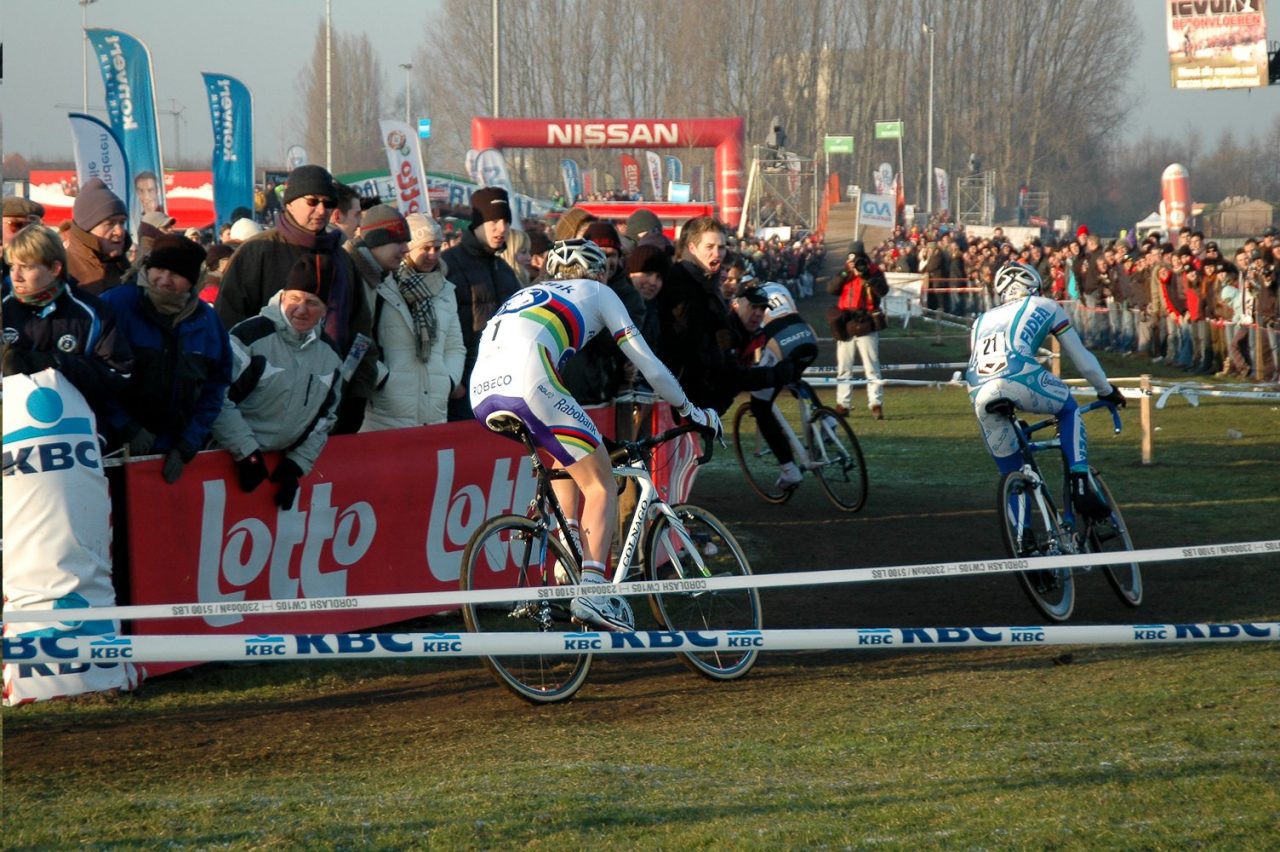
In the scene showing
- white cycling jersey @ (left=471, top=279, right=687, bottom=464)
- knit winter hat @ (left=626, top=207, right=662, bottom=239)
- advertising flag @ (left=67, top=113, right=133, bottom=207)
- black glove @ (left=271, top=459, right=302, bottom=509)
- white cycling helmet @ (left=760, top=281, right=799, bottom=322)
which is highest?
advertising flag @ (left=67, top=113, right=133, bottom=207)

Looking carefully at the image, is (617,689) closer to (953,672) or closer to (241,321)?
(953,672)

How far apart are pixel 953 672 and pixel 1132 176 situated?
11690 cm

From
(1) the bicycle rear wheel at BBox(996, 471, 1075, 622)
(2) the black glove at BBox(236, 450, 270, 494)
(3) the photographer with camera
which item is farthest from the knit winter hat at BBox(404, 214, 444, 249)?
(3) the photographer with camera

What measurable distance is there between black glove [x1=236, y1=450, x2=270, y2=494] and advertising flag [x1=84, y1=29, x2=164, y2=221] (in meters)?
13.8

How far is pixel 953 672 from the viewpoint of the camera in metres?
7.17

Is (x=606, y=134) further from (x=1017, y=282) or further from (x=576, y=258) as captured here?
(x=576, y=258)

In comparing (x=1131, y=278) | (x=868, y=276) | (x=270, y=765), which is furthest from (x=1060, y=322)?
(x=1131, y=278)

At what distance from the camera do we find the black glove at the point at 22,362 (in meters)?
6.17

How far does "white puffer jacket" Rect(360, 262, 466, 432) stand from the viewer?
8633 mm

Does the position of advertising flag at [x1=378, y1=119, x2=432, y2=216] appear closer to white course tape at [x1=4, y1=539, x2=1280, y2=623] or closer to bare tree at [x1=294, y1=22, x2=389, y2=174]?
white course tape at [x1=4, y1=539, x2=1280, y2=623]

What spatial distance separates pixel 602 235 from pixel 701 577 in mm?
3013

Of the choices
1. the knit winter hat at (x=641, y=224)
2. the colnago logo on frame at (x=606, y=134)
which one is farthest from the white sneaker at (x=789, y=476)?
the colnago logo on frame at (x=606, y=134)

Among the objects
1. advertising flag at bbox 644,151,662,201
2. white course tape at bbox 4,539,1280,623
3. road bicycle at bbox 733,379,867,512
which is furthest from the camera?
advertising flag at bbox 644,151,662,201

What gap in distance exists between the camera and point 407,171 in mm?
21172
